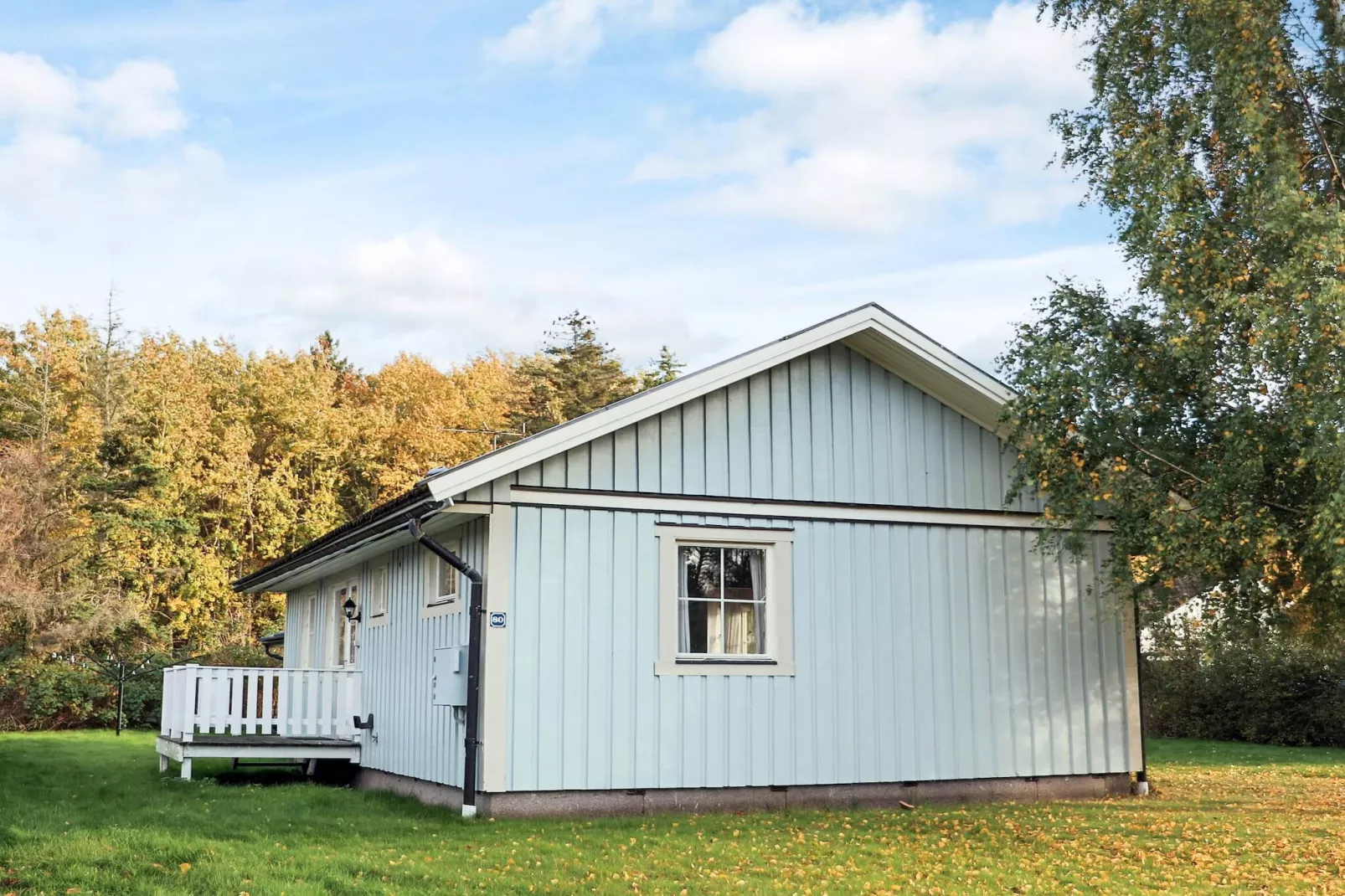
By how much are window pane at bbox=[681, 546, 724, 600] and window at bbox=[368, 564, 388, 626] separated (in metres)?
4.58

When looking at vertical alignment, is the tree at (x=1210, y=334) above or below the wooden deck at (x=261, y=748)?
above

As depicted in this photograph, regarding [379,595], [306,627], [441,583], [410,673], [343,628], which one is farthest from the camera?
[306,627]

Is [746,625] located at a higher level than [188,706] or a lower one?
higher

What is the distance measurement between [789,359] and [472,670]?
14.3ft

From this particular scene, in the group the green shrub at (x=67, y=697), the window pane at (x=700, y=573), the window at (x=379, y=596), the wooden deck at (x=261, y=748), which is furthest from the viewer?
the green shrub at (x=67, y=697)

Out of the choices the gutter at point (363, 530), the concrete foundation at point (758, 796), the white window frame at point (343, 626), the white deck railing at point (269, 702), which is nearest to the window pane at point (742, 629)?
the concrete foundation at point (758, 796)

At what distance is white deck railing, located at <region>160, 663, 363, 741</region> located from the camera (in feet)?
49.0

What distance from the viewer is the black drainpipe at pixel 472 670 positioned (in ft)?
38.3

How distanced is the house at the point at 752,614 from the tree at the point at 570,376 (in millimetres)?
28278

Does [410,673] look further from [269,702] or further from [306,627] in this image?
[306,627]

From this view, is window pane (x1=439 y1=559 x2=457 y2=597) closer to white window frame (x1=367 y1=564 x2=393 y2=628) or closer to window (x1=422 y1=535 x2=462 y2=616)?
window (x1=422 y1=535 x2=462 y2=616)

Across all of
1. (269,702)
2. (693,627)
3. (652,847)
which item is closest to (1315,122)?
(693,627)

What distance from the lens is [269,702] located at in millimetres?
15078

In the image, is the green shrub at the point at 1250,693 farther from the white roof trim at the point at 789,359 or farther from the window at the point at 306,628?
the window at the point at 306,628
